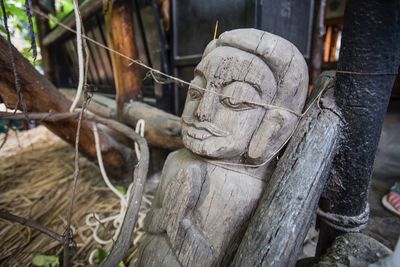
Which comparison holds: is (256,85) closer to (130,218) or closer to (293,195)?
(293,195)

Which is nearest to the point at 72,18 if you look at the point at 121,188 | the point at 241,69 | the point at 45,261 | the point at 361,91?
the point at 121,188

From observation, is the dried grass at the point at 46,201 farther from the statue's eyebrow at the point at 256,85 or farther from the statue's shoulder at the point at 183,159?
the statue's eyebrow at the point at 256,85

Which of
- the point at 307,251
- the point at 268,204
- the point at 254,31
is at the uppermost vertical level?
the point at 254,31

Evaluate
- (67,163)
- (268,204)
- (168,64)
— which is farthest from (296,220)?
(67,163)

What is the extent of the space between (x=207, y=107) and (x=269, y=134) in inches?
7.7

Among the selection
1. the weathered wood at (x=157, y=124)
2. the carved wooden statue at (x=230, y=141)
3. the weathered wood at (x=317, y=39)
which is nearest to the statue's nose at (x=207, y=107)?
the carved wooden statue at (x=230, y=141)

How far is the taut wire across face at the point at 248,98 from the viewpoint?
2.48ft

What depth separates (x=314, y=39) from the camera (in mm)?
2588

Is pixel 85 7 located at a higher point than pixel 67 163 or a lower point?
higher

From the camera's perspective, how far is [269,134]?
757mm

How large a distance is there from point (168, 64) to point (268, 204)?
1.74 metres

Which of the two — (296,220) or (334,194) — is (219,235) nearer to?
(296,220)

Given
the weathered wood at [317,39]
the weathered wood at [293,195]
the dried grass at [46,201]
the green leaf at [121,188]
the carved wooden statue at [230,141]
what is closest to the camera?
the weathered wood at [293,195]

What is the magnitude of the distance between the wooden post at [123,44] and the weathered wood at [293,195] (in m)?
1.39
